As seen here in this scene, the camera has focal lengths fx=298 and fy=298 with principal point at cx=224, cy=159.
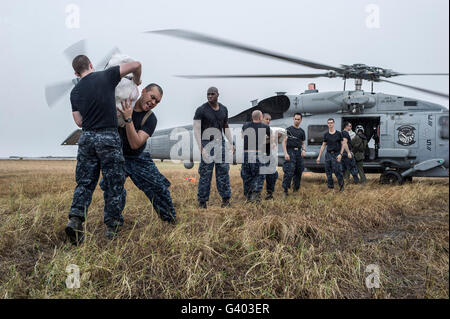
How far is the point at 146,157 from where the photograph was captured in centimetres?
302

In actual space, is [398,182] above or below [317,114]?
below

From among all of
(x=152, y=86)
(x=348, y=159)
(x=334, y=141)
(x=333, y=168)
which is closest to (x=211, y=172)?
(x=152, y=86)

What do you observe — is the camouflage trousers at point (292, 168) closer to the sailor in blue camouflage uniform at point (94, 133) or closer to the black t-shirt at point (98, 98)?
the sailor in blue camouflage uniform at point (94, 133)

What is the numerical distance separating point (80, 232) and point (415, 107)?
787 cm

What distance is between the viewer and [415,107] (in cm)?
734

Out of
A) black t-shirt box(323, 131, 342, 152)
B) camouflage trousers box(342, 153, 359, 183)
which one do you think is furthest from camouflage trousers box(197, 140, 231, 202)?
camouflage trousers box(342, 153, 359, 183)

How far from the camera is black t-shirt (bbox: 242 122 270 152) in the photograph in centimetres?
456

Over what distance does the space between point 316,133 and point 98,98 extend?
6493 mm

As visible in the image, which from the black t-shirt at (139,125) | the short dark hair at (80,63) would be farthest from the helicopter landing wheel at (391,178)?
the short dark hair at (80,63)

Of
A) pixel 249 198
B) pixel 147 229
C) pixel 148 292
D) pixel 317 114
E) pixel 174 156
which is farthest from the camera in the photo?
pixel 174 156

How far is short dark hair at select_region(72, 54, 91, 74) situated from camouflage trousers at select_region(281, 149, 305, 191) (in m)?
3.94

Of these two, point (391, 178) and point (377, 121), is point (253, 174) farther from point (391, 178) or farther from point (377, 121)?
point (377, 121)
